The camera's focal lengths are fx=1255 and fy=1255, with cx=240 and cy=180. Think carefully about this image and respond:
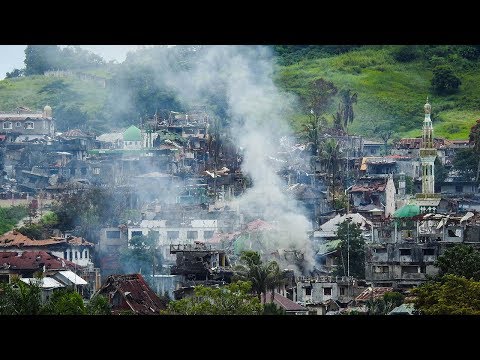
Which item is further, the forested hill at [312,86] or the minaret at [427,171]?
the forested hill at [312,86]

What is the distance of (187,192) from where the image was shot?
53.2 ft

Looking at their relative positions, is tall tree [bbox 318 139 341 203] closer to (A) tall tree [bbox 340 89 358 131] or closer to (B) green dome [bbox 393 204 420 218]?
(A) tall tree [bbox 340 89 358 131]

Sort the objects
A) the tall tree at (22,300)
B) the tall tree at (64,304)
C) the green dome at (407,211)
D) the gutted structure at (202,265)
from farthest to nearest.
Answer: the green dome at (407,211), the gutted structure at (202,265), the tall tree at (22,300), the tall tree at (64,304)

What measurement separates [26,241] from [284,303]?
3792 mm

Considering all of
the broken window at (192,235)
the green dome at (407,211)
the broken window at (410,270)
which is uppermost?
the green dome at (407,211)

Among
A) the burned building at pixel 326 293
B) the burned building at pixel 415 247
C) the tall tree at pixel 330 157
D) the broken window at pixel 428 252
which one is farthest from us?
the tall tree at pixel 330 157

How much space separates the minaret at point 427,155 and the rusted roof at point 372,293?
11.4 feet

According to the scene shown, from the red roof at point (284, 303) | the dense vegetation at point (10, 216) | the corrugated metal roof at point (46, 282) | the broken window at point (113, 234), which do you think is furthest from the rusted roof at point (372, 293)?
the dense vegetation at point (10, 216)

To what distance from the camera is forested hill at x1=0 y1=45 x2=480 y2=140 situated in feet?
57.3

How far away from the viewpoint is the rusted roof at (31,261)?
12906mm

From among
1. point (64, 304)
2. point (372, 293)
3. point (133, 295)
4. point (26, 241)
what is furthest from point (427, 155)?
point (64, 304)

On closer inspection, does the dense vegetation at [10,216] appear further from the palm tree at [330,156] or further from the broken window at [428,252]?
the broken window at [428,252]

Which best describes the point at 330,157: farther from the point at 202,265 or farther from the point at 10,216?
Result: the point at 10,216
